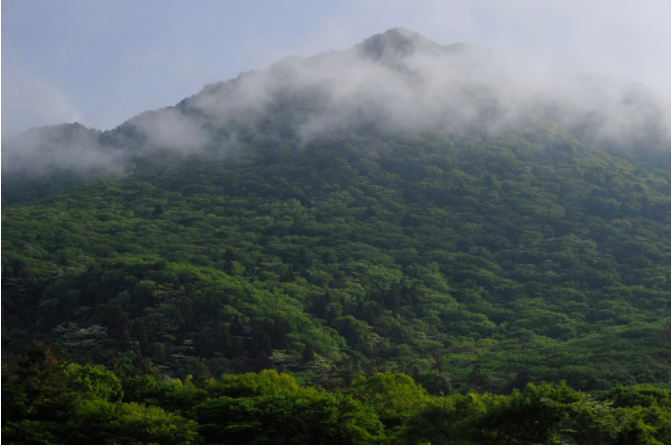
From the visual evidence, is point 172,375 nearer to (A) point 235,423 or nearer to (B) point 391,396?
(B) point 391,396

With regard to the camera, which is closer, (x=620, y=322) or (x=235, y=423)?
(x=235, y=423)

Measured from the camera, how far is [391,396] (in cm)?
6694

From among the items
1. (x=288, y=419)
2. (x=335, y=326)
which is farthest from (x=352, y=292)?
(x=288, y=419)

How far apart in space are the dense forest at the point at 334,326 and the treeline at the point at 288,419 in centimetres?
13

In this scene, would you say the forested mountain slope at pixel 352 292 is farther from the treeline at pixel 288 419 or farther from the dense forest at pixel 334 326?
the treeline at pixel 288 419

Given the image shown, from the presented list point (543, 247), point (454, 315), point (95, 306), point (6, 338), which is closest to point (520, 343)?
point (454, 315)

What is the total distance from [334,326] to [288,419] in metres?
88.6

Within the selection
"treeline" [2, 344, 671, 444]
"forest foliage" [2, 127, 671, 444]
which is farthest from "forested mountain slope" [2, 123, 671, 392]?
"treeline" [2, 344, 671, 444]

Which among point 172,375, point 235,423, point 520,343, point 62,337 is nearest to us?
point 235,423

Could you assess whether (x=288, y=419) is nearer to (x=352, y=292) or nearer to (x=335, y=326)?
(x=335, y=326)

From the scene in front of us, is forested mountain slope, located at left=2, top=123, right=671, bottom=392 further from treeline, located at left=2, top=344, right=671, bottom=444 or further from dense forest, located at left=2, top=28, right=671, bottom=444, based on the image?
treeline, located at left=2, top=344, right=671, bottom=444

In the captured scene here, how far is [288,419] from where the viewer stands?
4534cm

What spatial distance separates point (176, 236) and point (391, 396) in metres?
119

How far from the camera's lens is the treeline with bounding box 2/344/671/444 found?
4209 cm
